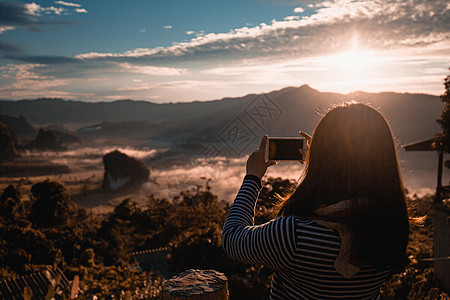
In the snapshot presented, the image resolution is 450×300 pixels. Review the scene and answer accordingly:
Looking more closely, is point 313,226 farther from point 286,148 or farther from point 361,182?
point 286,148

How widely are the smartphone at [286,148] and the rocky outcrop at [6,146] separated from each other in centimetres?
20641

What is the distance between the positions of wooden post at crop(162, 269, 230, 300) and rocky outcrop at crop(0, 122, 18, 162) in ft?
675

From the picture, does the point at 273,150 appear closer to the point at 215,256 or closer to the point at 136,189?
the point at 215,256

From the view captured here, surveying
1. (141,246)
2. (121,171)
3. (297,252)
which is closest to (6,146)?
(121,171)

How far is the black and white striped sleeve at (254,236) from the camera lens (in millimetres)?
1467

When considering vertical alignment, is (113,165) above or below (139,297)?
below

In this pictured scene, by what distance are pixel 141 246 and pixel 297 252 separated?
2339cm

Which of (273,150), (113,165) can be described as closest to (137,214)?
(273,150)

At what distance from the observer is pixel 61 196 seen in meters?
43.1

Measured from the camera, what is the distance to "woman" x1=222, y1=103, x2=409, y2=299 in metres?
1.47

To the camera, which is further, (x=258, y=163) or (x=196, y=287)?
(x=196, y=287)

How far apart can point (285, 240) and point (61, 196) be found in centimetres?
4662

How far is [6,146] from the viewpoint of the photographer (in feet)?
604

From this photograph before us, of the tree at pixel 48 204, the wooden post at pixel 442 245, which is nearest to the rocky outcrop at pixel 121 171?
the tree at pixel 48 204
